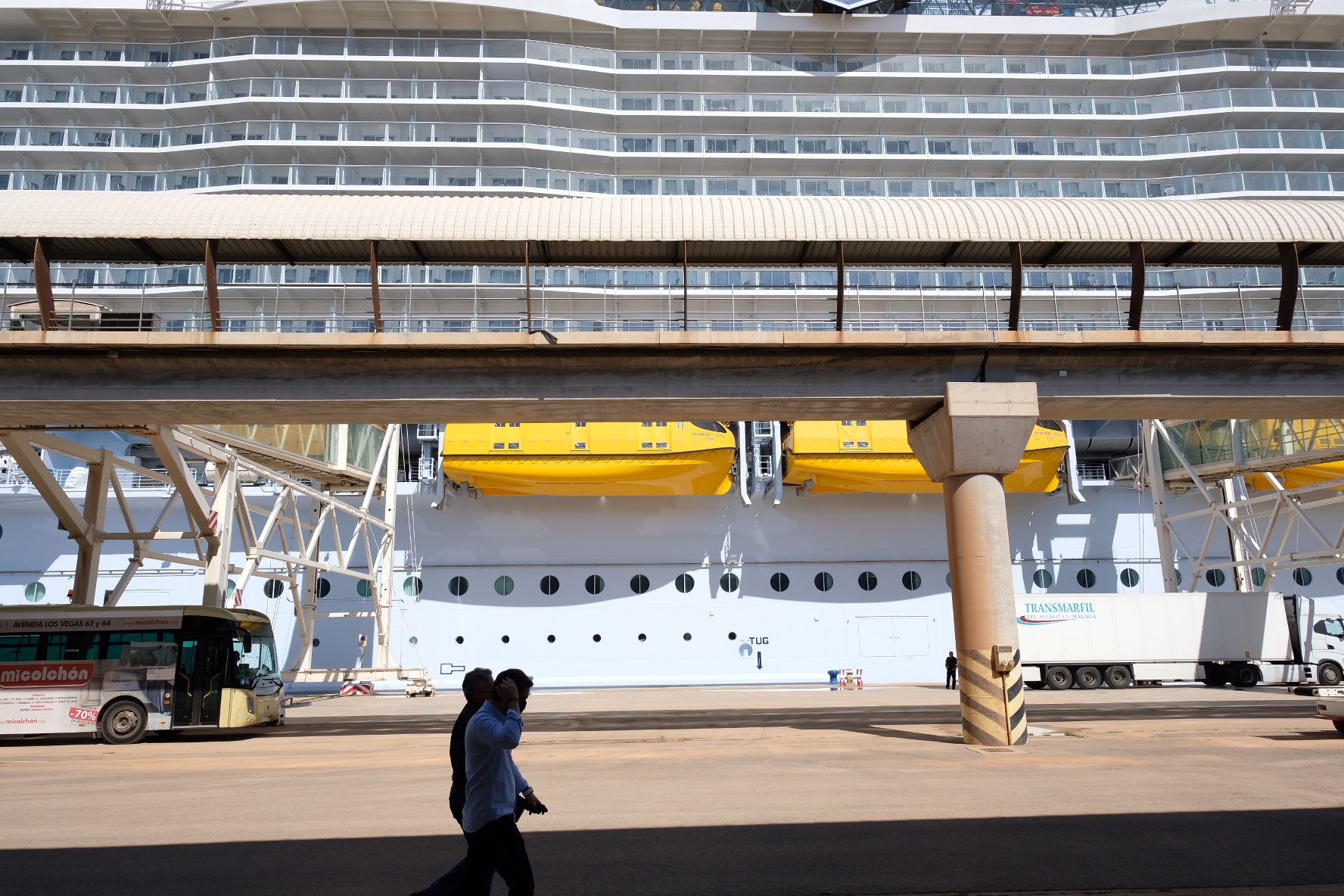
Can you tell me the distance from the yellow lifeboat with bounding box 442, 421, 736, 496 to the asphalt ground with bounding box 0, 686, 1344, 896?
13644 mm

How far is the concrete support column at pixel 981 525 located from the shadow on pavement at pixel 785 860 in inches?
237

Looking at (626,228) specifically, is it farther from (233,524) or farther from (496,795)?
(233,524)

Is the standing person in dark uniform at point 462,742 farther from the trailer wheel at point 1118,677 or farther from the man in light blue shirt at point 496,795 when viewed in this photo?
the trailer wheel at point 1118,677

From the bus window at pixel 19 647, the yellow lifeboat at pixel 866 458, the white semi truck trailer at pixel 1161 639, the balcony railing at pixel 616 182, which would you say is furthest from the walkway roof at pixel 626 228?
the balcony railing at pixel 616 182

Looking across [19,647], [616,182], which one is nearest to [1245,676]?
[616,182]

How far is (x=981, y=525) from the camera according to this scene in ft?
51.4

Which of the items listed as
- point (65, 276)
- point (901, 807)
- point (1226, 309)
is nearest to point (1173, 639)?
point (1226, 309)

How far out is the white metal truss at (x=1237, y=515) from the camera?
2994 cm

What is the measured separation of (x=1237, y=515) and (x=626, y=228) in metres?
25.7

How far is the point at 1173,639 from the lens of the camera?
94.3 feet

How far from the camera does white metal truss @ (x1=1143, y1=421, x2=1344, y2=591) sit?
2994 centimetres

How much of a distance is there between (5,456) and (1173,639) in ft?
127

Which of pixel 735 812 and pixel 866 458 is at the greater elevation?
pixel 866 458

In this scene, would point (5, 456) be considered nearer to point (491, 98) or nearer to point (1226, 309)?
point (491, 98)
